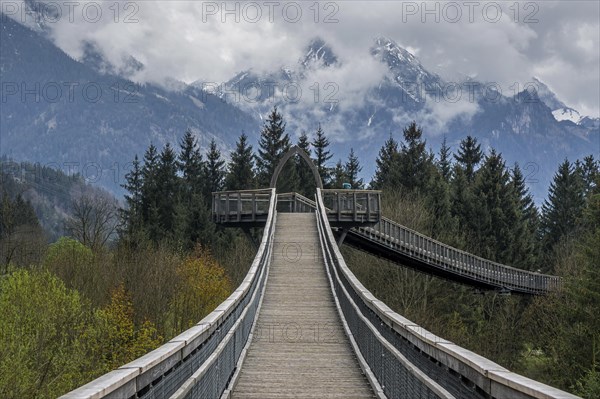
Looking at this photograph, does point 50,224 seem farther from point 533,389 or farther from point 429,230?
point 533,389

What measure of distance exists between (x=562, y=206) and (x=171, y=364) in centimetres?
6775

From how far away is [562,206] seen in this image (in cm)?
6781

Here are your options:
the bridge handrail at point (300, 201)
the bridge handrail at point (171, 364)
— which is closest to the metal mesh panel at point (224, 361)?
the bridge handrail at point (171, 364)

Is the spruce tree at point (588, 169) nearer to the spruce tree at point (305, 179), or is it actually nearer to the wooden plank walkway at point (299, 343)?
the spruce tree at point (305, 179)

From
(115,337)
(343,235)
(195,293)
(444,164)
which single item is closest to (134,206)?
(195,293)

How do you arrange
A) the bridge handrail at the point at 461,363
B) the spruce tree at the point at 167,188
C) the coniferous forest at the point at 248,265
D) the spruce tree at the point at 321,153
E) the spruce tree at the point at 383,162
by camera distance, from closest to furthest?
the bridge handrail at the point at 461,363 < the coniferous forest at the point at 248,265 < the spruce tree at the point at 167,188 < the spruce tree at the point at 383,162 < the spruce tree at the point at 321,153

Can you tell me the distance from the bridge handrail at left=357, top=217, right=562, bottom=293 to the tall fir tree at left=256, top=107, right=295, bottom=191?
28108 mm

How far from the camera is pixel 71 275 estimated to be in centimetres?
4209

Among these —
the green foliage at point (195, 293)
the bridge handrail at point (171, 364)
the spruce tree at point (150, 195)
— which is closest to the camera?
the bridge handrail at point (171, 364)

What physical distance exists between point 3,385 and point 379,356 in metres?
18.0

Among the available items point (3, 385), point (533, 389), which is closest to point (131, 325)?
point (3, 385)

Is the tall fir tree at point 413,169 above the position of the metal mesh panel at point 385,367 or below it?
above

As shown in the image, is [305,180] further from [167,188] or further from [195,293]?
[195,293]

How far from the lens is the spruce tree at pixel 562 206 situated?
218ft
